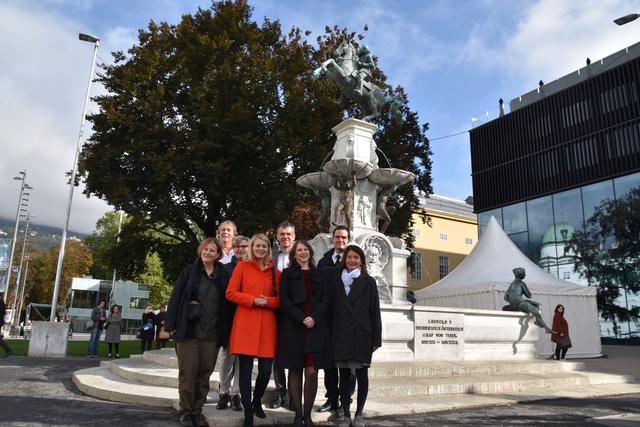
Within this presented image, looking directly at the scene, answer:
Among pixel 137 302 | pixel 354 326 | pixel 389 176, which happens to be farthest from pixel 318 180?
pixel 137 302

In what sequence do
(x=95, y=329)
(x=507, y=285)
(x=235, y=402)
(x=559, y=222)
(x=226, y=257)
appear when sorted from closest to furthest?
(x=235, y=402) < (x=226, y=257) < (x=95, y=329) < (x=507, y=285) < (x=559, y=222)

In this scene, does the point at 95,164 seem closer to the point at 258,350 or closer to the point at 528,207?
the point at 258,350

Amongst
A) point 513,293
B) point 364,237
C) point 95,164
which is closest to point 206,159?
point 95,164

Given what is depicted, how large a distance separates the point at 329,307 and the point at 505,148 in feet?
115

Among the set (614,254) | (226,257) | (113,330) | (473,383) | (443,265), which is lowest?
(473,383)

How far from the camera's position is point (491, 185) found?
123 feet

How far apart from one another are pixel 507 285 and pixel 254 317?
41.5ft

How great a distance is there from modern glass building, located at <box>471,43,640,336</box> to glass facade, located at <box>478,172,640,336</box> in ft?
0.18

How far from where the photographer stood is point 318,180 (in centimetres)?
A: 1157

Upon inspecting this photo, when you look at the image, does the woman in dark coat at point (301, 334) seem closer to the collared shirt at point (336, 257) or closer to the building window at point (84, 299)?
the collared shirt at point (336, 257)

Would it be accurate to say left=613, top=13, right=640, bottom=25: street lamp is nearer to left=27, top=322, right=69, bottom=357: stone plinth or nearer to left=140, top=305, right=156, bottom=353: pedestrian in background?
left=140, top=305, right=156, bottom=353: pedestrian in background

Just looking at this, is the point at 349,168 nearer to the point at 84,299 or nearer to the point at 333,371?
the point at 333,371

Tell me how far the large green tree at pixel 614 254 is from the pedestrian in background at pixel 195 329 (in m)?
28.8

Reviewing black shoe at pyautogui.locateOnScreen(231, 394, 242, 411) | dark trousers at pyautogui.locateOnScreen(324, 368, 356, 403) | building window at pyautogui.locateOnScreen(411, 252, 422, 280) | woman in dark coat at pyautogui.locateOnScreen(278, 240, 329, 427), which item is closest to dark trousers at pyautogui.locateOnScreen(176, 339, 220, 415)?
black shoe at pyautogui.locateOnScreen(231, 394, 242, 411)
